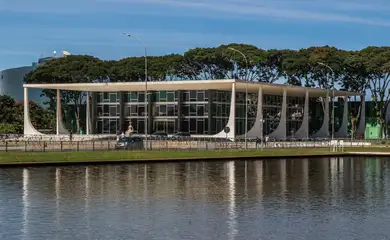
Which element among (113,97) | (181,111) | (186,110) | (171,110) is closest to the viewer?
(186,110)

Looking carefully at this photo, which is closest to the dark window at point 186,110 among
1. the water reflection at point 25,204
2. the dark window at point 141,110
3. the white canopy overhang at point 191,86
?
the white canopy overhang at point 191,86

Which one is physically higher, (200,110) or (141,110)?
(141,110)

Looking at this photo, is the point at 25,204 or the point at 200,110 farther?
the point at 200,110

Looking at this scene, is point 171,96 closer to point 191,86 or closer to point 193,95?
point 193,95

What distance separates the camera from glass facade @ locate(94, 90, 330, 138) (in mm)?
90538

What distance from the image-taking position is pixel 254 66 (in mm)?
98312

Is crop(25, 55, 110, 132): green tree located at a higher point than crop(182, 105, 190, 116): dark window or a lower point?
higher

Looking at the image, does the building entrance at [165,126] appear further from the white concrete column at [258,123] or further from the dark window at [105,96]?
the white concrete column at [258,123]

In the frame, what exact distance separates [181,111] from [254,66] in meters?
14.3

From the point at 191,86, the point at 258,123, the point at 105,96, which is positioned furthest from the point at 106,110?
the point at 258,123

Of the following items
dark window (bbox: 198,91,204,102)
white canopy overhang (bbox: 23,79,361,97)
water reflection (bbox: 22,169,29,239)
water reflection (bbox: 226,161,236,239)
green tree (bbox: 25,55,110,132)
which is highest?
green tree (bbox: 25,55,110,132)

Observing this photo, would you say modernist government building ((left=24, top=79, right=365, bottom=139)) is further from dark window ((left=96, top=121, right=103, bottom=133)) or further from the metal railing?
the metal railing

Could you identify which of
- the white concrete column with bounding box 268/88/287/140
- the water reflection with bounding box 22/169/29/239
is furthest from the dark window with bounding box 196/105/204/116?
the water reflection with bounding box 22/169/29/239

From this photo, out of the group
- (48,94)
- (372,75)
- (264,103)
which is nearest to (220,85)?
(264,103)
